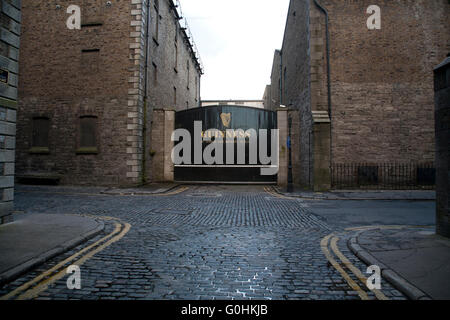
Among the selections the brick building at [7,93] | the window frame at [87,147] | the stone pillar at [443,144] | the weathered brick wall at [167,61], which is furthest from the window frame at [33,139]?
the stone pillar at [443,144]

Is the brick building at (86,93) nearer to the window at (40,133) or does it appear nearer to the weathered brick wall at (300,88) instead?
the window at (40,133)

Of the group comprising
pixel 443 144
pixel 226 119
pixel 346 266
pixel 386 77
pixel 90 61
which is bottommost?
pixel 346 266

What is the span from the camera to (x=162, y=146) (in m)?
17.2

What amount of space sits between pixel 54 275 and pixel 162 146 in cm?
1411

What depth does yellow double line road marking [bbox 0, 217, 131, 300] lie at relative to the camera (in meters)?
2.88

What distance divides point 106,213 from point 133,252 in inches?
149

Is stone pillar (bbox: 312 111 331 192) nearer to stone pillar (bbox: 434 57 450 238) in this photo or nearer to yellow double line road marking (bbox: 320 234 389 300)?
stone pillar (bbox: 434 57 450 238)

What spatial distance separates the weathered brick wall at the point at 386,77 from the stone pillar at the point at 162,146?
9.41m

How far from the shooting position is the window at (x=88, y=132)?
14742 millimetres

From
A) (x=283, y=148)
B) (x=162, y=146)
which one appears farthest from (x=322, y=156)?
(x=162, y=146)

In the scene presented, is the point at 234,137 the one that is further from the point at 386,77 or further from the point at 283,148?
the point at 386,77

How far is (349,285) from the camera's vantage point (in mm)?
3166
